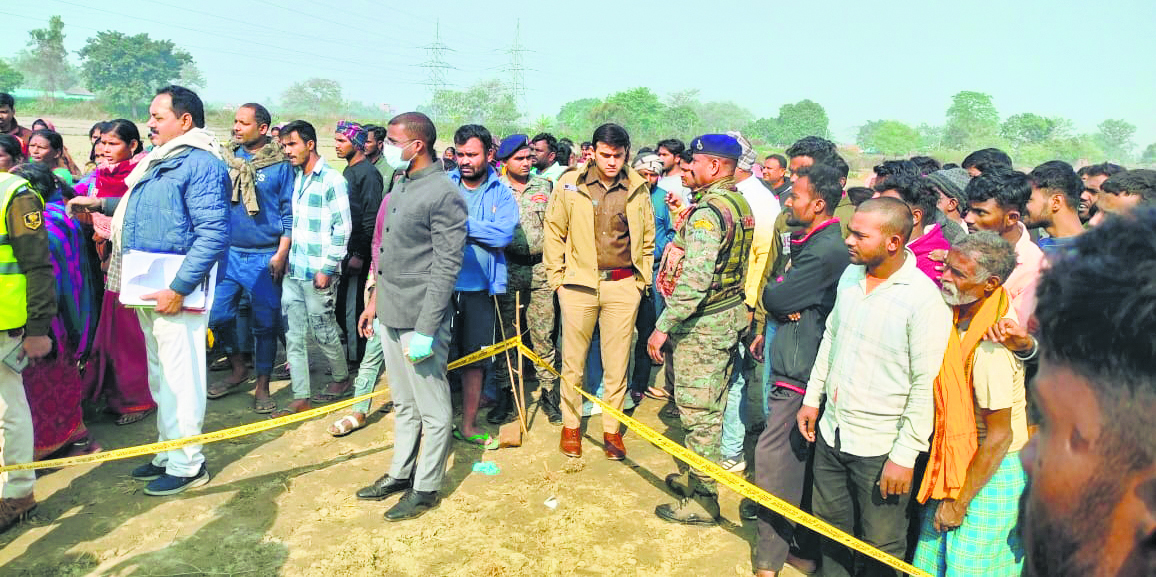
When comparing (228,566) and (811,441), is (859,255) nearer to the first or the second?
(811,441)

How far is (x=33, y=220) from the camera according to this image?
389 centimetres

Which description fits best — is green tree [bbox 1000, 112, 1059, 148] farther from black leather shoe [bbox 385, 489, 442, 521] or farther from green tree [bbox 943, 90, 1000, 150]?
black leather shoe [bbox 385, 489, 442, 521]

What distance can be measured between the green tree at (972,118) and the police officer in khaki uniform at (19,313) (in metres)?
104

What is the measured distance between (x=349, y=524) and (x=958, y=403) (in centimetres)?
340

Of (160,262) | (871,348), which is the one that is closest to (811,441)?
(871,348)

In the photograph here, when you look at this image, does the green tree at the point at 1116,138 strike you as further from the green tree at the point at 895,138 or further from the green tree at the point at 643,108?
the green tree at the point at 643,108

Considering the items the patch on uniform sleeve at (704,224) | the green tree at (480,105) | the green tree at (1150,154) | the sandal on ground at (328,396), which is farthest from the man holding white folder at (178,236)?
the green tree at (1150,154)

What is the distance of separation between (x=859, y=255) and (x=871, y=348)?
0.42 m

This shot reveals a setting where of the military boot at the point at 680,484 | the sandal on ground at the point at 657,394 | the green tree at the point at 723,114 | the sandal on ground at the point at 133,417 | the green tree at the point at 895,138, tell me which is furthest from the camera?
the green tree at the point at 723,114

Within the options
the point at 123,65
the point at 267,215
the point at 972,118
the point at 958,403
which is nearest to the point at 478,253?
the point at 267,215

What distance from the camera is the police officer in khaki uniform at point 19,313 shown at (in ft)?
12.5

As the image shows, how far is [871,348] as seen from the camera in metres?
3.18

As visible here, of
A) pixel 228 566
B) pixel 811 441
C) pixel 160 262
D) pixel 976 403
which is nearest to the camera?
pixel 976 403

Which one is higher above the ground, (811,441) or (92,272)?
(92,272)
